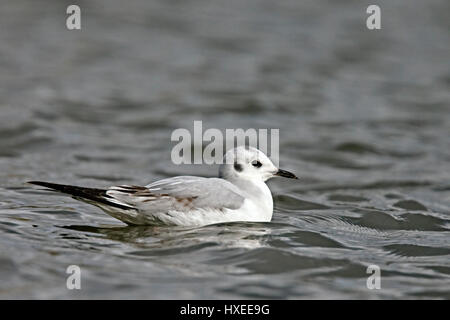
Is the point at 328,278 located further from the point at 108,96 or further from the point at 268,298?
the point at 108,96

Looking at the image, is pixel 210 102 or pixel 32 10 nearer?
pixel 210 102

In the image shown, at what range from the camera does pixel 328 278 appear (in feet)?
23.6

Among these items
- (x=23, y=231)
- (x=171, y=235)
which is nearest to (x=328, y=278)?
(x=171, y=235)

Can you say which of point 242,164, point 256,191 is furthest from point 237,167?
point 256,191

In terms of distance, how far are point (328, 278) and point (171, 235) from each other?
4.85 feet

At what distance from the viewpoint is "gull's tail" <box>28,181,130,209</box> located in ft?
24.5
